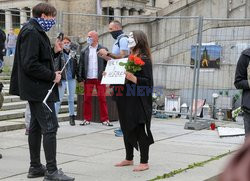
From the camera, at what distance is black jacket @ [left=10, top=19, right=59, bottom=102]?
4.86m

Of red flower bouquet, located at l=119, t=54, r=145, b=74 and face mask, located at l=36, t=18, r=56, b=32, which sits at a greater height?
face mask, located at l=36, t=18, r=56, b=32

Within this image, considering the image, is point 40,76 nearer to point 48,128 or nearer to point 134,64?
point 48,128

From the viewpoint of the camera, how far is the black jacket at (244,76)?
16.6 ft

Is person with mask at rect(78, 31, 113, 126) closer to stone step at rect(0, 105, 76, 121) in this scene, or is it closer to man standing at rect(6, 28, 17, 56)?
stone step at rect(0, 105, 76, 121)

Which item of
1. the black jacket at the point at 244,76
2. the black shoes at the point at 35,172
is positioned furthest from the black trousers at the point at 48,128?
the black jacket at the point at 244,76

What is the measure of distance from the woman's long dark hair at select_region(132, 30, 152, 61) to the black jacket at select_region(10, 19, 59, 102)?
3.82 feet

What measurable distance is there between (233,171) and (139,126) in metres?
4.83

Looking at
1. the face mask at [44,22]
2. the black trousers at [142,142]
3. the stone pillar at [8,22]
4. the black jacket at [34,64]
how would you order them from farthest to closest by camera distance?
1. the stone pillar at [8,22]
2. the black trousers at [142,142]
3. the face mask at [44,22]
4. the black jacket at [34,64]

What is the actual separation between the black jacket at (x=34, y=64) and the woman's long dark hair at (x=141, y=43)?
3.82ft

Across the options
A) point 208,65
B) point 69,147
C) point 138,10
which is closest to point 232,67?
point 208,65

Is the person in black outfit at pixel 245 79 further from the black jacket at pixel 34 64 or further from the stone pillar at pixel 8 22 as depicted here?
the stone pillar at pixel 8 22

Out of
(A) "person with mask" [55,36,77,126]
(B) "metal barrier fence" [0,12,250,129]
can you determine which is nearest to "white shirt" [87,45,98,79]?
(A) "person with mask" [55,36,77,126]

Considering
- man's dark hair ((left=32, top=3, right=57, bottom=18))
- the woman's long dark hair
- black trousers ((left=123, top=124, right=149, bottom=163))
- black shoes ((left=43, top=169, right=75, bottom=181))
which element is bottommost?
black shoes ((left=43, top=169, right=75, bottom=181))

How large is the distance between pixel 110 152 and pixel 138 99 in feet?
5.16
